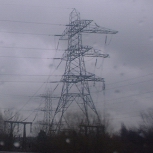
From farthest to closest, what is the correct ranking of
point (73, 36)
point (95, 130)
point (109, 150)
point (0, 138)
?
point (0, 138) < point (73, 36) < point (95, 130) < point (109, 150)

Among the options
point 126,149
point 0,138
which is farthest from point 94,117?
point 0,138

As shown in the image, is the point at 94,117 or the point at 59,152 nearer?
the point at 59,152

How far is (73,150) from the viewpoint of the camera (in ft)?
119

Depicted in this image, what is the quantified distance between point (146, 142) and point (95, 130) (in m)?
8.55

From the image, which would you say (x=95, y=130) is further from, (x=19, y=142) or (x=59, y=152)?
(x=19, y=142)

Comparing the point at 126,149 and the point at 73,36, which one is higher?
the point at 73,36

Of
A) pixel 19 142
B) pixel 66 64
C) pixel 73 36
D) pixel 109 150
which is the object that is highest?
pixel 73 36

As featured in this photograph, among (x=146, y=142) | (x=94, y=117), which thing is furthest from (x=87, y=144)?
(x=146, y=142)

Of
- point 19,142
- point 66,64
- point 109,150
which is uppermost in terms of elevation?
point 66,64

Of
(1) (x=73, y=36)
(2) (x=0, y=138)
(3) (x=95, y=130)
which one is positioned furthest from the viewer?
(2) (x=0, y=138)

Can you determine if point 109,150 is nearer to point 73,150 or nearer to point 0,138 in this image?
point 73,150

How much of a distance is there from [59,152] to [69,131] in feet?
7.48

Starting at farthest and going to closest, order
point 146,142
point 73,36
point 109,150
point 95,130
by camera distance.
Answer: point 146,142 → point 73,36 → point 95,130 → point 109,150

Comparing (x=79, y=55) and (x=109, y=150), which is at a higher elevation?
(x=79, y=55)
